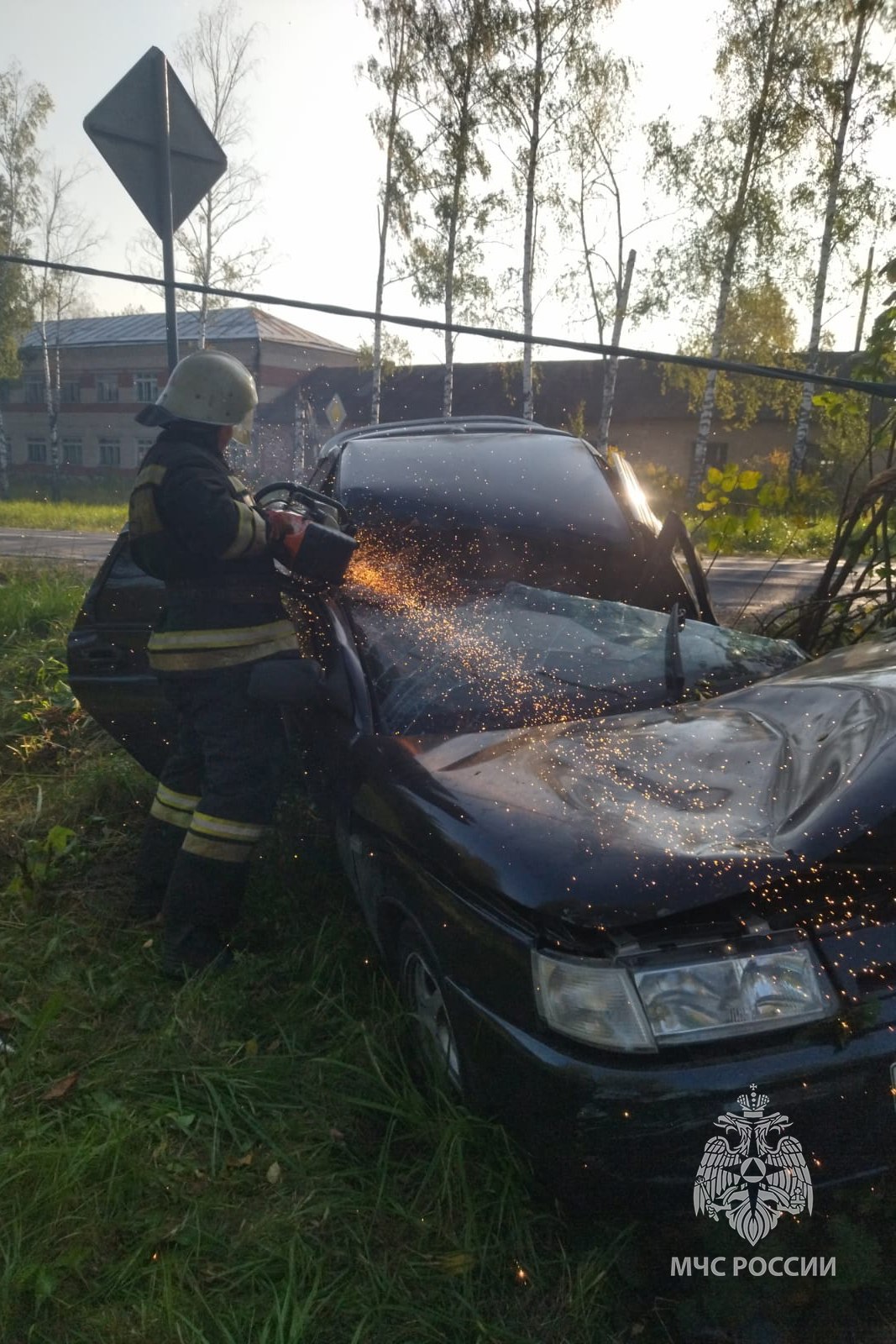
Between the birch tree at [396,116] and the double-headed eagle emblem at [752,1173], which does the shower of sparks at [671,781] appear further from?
the birch tree at [396,116]

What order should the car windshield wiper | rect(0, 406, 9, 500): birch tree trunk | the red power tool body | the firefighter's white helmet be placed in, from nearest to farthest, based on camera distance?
the car windshield wiper
the red power tool body
the firefighter's white helmet
rect(0, 406, 9, 500): birch tree trunk

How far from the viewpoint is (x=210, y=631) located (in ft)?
10.1

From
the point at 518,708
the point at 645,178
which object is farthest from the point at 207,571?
the point at 645,178

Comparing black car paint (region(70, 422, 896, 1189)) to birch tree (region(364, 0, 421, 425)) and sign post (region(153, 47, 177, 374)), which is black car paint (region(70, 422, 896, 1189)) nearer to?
sign post (region(153, 47, 177, 374))

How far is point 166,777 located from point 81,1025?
0.89 m

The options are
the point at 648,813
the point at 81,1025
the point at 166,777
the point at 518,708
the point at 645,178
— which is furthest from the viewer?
the point at 645,178

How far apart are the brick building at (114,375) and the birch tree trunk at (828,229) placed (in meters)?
22.4

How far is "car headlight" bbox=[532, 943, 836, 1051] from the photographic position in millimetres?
1660

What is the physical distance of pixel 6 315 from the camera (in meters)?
32.0

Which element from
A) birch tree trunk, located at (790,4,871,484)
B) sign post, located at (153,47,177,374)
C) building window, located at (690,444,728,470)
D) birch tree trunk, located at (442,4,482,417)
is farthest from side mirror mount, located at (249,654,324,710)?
building window, located at (690,444,728,470)

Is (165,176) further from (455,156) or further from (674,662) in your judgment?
(455,156)

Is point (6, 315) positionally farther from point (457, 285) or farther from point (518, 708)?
point (518, 708)

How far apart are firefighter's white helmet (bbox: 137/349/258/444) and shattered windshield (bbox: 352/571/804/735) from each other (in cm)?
73

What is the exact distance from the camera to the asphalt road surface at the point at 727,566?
949cm
